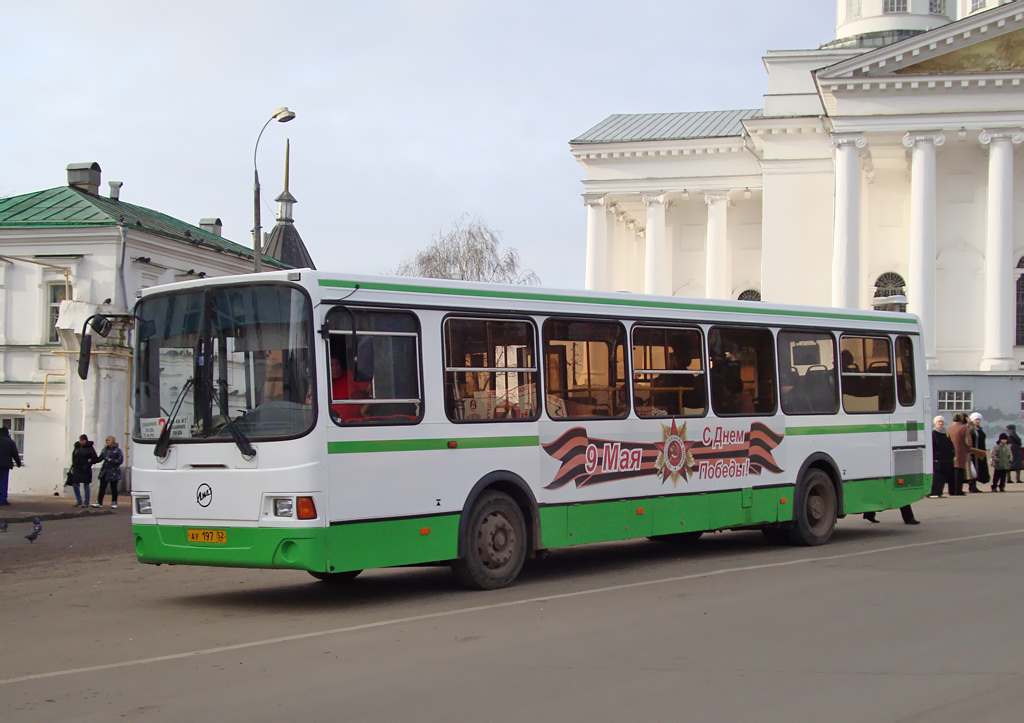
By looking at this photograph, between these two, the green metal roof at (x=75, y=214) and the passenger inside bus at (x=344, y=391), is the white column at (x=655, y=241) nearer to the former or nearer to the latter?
the green metal roof at (x=75, y=214)

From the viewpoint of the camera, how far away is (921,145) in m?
42.6

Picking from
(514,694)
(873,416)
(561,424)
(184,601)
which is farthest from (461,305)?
(873,416)

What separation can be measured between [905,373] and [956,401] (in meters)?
26.6

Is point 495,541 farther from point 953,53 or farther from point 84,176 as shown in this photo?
point 953,53

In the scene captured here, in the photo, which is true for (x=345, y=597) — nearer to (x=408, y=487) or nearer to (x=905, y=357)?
(x=408, y=487)

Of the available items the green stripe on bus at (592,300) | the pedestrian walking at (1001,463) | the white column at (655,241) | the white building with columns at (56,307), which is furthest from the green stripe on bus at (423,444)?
the white column at (655,241)

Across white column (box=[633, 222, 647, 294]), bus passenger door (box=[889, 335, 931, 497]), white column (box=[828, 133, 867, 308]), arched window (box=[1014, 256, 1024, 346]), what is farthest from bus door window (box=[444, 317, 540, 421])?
white column (box=[633, 222, 647, 294])

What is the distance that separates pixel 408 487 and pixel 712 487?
4.56 m

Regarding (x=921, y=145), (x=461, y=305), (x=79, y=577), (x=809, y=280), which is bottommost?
(x=79, y=577)

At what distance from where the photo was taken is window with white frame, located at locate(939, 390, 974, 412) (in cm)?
4112

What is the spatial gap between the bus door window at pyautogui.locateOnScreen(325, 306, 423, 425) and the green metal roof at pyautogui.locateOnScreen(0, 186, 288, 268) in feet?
70.2

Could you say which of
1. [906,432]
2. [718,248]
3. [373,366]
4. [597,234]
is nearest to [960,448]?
[906,432]

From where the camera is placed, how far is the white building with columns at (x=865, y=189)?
1636 inches

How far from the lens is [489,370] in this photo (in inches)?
452
